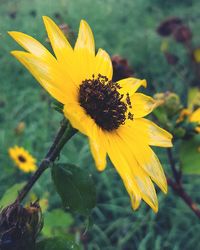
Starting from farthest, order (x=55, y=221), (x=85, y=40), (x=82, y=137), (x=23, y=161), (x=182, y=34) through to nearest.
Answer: (x=182, y=34) → (x=82, y=137) → (x=23, y=161) → (x=55, y=221) → (x=85, y=40)

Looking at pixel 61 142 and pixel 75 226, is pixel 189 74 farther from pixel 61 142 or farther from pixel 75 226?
pixel 61 142

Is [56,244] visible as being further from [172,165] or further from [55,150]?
[172,165]

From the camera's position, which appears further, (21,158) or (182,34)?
(182,34)

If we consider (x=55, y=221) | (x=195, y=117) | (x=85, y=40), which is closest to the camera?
(x=85, y=40)

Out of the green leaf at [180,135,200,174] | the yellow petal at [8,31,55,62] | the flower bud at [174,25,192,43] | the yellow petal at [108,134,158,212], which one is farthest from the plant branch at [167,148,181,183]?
the flower bud at [174,25,192,43]

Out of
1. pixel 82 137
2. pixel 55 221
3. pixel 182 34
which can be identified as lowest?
pixel 82 137

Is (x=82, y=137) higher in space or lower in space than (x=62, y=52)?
lower

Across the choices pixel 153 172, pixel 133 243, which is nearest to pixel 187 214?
pixel 133 243

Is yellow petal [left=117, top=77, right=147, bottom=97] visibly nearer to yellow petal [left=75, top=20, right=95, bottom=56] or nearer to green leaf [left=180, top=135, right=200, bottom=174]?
yellow petal [left=75, top=20, right=95, bottom=56]

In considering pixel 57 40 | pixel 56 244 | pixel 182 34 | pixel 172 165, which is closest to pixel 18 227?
pixel 56 244
